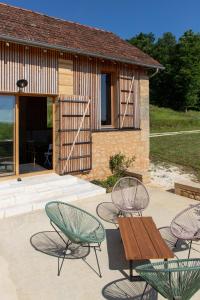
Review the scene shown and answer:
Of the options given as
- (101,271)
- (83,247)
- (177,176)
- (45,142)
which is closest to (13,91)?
(45,142)

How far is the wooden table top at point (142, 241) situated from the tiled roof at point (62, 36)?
5.88 metres

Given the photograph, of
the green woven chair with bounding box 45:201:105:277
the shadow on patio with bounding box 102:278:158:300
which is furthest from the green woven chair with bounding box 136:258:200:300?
the green woven chair with bounding box 45:201:105:277

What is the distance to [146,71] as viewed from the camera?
12.8 m

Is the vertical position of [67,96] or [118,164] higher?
[67,96]

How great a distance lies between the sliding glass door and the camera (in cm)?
895

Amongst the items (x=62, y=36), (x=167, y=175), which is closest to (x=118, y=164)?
(x=167, y=175)

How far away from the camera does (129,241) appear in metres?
4.93

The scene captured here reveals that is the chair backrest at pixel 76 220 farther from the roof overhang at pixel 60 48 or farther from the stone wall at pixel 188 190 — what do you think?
the roof overhang at pixel 60 48

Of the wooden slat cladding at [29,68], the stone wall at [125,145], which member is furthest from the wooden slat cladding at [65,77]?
the stone wall at [125,145]

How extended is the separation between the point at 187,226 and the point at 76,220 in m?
2.11

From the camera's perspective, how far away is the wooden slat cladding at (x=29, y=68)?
8.78m

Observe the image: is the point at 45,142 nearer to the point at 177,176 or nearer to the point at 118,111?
the point at 118,111

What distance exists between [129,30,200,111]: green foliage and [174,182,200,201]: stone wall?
1770 inches

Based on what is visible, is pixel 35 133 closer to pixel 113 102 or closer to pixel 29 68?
pixel 113 102
